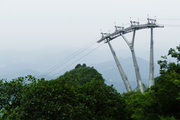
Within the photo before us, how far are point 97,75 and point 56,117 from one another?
1867 inches

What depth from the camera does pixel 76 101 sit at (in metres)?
15.4

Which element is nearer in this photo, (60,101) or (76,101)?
(60,101)

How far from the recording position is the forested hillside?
13859mm

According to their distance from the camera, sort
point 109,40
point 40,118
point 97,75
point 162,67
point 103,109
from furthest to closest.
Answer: point 97,75 < point 109,40 < point 162,67 < point 103,109 < point 40,118

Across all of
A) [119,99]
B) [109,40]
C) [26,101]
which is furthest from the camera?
[109,40]

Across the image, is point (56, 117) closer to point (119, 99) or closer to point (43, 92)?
point (43, 92)

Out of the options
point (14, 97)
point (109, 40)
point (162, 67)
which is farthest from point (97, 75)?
point (14, 97)

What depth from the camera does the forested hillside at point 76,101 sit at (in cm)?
1386

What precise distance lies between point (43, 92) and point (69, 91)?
227 centimetres

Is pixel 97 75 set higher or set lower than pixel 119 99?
higher

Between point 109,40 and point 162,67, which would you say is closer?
point 162,67

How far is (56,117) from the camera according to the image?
1391 cm

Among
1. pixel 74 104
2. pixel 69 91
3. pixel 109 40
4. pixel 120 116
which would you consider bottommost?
→ pixel 120 116

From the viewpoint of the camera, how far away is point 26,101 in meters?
14.2
